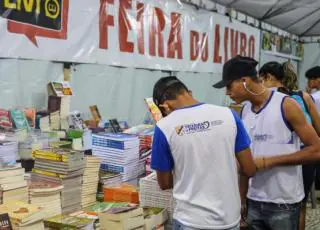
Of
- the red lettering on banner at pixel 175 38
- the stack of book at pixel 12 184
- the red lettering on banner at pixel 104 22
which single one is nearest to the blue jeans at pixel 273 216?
the stack of book at pixel 12 184

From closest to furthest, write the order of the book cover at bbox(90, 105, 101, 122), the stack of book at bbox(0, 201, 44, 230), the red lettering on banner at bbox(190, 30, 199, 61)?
the stack of book at bbox(0, 201, 44, 230) < the book cover at bbox(90, 105, 101, 122) < the red lettering on banner at bbox(190, 30, 199, 61)

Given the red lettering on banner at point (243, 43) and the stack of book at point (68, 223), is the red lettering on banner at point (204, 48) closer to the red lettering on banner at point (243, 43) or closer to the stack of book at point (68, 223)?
the red lettering on banner at point (243, 43)

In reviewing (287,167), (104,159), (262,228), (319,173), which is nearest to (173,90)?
(287,167)

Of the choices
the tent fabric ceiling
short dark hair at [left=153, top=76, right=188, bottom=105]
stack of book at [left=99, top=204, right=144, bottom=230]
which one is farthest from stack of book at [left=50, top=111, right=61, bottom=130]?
the tent fabric ceiling

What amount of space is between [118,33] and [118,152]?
198cm

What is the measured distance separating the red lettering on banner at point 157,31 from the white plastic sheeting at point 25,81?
157cm

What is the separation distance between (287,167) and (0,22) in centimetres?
259

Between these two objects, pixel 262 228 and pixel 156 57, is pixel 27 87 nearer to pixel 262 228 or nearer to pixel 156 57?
pixel 156 57

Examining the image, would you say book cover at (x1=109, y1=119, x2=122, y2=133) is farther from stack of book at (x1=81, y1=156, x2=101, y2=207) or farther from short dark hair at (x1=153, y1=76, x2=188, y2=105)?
short dark hair at (x1=153, y1=76, x2=188, y2=105)

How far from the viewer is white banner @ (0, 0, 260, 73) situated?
12.8ft

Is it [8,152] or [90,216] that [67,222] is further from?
[8,152]

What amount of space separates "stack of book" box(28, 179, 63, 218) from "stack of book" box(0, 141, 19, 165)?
0.99ft

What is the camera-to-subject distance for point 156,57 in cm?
574

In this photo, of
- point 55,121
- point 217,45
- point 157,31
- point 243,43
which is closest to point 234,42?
point 243,43
